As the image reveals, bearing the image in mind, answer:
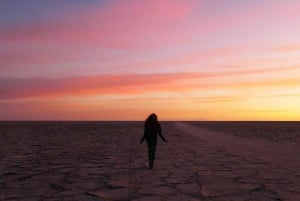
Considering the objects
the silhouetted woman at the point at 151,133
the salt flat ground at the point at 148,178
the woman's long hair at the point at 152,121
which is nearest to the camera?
the salt flat ground at the point at 148,178

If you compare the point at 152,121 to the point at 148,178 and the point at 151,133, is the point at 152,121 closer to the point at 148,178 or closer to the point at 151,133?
the point at 151,133

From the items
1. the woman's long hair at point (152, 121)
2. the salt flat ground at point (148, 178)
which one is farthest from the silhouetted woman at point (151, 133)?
the salt flat ground at point (148, 178)

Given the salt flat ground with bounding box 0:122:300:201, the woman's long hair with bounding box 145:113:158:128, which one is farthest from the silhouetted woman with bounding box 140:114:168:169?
the salt flat ground with bounding box 0:122:300:201

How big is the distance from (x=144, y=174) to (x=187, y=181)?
1501 mm

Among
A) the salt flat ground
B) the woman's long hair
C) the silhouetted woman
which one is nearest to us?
the salt flat ground

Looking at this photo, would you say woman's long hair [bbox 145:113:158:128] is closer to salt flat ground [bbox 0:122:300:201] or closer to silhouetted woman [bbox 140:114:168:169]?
silhouetted woman [bbox 140:114:168:169]

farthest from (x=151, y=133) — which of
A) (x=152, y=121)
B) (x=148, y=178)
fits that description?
(x=148, y=178)

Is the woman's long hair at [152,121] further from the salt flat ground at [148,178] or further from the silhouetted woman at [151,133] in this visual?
the salt flat ground at [148,178]

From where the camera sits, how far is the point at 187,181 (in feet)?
33.9

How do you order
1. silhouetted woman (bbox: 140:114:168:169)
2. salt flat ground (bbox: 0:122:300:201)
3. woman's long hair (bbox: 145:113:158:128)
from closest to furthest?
salt flat ground (bbox: 0:122:300:201) → silhouetted woman (bbox: 140:114:168:169) → woman's long hair (bbox: 145:113:158:128)

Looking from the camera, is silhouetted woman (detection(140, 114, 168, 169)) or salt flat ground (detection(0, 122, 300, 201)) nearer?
salt flat ground (detection(0, 122, 300, 201))

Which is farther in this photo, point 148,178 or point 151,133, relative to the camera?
point 151,133

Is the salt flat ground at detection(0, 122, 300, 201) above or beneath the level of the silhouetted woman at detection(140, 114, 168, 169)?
beneath

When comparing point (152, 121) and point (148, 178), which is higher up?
point (152, 121)
